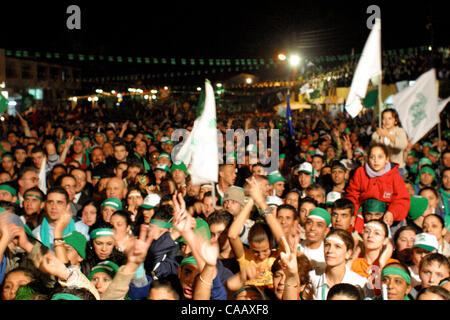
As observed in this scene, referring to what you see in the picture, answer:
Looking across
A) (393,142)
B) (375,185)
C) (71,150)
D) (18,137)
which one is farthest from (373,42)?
(18,137)

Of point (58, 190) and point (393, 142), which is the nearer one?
point (58, 190)

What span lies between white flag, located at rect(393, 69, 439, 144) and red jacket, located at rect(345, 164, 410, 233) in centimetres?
240

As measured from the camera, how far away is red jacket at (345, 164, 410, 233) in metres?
5.32

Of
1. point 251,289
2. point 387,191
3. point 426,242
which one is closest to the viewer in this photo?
point 251,289

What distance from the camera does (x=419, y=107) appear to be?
7684mm

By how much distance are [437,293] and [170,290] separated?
5.86 feet

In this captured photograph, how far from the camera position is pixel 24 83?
45219 mm

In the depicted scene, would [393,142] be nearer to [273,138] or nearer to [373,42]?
[373,42]

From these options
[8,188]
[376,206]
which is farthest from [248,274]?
[8,188]

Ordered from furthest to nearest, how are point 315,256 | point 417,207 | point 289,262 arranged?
point 417,207
point 315,256
point 289,262

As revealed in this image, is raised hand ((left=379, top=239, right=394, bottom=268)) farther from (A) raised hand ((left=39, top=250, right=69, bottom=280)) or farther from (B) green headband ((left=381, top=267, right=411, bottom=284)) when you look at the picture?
(A) raised hand ((left=39, top=250, right=69, bottom=280))

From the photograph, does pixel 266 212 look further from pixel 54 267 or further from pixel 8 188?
pixel 8 188

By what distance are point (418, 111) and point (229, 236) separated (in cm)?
483

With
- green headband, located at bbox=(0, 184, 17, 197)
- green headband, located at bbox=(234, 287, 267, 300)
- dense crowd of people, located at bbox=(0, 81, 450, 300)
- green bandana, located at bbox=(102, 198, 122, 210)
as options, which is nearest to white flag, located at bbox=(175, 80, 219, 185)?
dense crowd of people, located at bbox=(0, 81, 450, 300)
